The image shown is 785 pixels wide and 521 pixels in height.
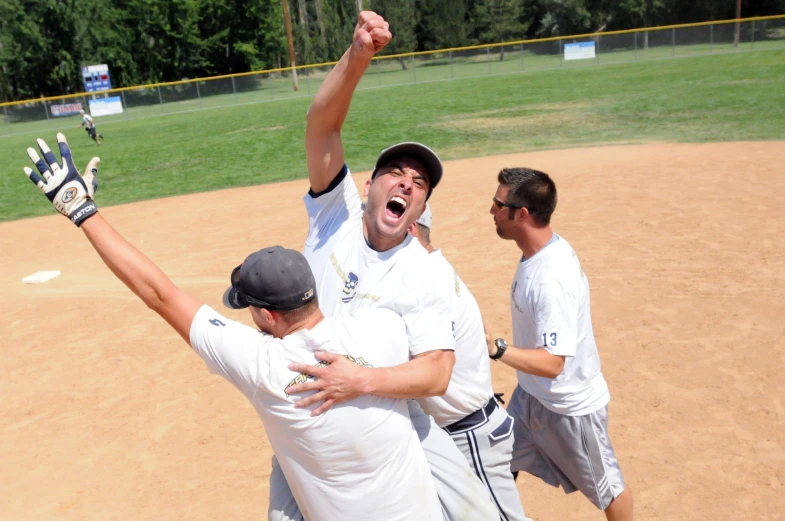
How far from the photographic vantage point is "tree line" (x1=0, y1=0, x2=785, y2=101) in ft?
190

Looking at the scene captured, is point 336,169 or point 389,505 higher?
point 336,169

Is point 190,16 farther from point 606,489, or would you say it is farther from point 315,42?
point 606,489

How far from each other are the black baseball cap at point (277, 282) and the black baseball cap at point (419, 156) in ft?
3.57

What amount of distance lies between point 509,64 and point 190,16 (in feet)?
88.2

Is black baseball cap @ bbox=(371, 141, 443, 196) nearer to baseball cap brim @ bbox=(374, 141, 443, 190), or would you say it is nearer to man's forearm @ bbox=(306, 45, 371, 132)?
baseball cap brim @ bbox=(374, 141, 443, 190)

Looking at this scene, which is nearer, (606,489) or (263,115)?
(606,489)

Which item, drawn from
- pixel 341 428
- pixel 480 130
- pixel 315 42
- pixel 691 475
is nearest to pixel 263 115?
pixel 480 130

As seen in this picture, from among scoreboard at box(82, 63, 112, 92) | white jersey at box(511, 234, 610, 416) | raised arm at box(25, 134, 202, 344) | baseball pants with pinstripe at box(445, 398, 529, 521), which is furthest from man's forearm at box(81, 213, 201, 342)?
scoreboard at box(82, 63, 112, 92)

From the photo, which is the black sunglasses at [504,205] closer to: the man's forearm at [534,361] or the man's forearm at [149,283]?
the man's forearm at [534,361]

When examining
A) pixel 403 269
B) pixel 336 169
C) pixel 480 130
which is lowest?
pixel 480 130

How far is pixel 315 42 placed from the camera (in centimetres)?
6688

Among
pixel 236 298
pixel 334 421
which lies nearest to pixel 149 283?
pixel 236 298

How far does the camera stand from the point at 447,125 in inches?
987

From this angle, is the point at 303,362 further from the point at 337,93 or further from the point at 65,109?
the point at 65,109
